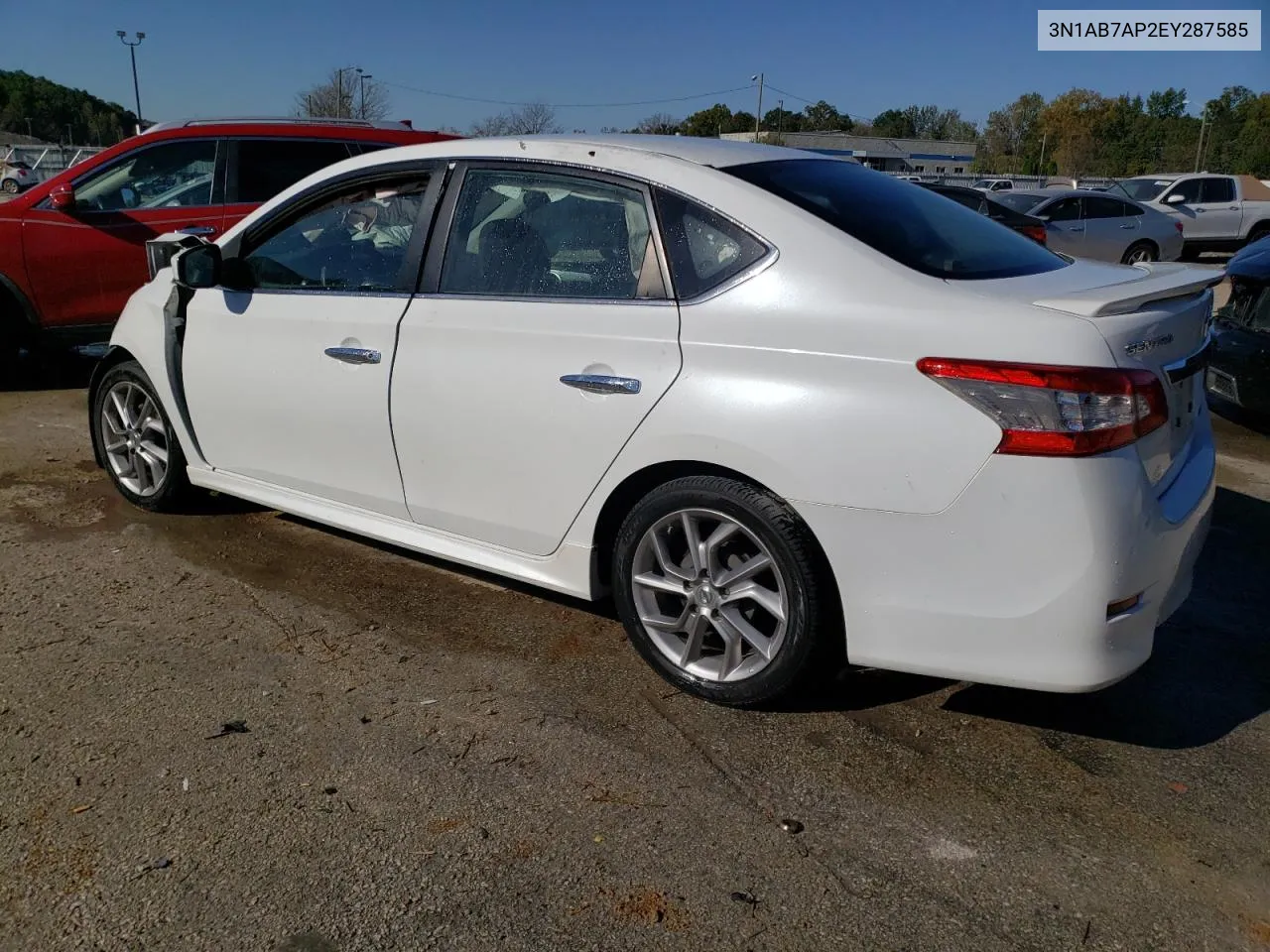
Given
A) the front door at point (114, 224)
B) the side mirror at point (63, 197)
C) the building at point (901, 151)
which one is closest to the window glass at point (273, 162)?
the front door at point (114, 224)

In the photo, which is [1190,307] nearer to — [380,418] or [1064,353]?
[1064,353]

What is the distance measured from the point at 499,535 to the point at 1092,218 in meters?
16.3

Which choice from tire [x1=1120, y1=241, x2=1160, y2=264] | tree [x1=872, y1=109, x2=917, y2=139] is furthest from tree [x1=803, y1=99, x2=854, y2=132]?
tire [x1=1120, y1=241, x2=1160, y2=264]

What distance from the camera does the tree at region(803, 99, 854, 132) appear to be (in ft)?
332

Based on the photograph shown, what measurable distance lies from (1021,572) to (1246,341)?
4.61 metres

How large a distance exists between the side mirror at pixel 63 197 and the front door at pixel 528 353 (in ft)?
16.6

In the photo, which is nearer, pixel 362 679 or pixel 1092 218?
pixel 362 679

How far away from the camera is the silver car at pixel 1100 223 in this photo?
664 inches

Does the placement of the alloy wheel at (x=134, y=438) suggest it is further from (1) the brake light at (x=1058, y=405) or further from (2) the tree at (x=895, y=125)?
(2) the tree at (x=895, y=125)

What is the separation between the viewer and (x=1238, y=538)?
4762mm

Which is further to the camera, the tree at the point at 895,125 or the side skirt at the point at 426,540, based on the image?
the tree at the point at 895,125

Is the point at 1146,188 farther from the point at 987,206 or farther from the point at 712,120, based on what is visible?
the point at 712,120

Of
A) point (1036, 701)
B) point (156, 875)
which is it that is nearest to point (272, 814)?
point (156, 875)

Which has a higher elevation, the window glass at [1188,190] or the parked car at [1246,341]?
the window glass at [1188,190]
